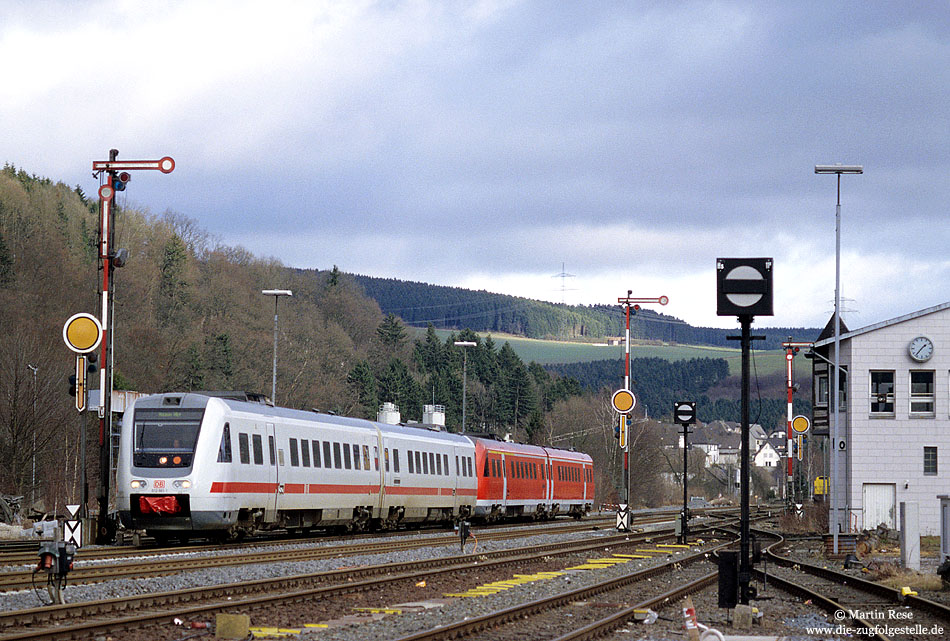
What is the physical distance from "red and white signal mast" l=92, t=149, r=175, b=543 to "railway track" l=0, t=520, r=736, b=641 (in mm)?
8275

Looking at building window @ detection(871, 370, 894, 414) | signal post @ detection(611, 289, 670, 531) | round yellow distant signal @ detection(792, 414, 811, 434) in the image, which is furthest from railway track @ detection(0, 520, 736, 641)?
round yellow distant signal @ detection(792, 414, 811, 434)

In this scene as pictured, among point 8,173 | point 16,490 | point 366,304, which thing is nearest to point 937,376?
point 16,490

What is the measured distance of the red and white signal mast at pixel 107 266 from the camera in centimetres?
2734

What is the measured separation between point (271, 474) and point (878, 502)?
29862mm

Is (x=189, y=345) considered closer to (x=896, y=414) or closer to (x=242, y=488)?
(x=896, y=414)

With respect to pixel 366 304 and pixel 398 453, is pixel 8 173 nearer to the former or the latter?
pixel 366 304

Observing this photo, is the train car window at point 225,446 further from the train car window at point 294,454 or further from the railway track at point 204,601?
the railway track at point 204,601

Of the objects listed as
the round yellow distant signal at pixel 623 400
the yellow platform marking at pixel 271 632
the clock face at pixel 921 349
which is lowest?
the yellow platform marking at pixel 271 632

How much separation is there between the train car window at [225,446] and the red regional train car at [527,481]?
2016 cm

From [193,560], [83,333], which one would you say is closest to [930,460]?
[83,333]

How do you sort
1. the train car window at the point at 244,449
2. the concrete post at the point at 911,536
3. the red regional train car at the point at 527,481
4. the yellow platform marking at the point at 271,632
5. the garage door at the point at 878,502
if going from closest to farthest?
the yellow platform marking at the point at 271,632
the concrete post at the point at 911,536
the train car window at the point at 244,449
the red regional train car at the point at 527,481
the garage door at the point at 878,502

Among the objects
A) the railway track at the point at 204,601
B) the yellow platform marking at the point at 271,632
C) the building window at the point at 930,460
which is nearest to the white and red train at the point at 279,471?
the railway track at the point at 204,601

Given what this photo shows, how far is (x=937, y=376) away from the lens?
49844mm

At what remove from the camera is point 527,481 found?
169 feet
